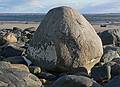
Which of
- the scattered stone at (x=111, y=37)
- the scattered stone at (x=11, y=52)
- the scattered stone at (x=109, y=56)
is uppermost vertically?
the scattered stone at (x=11, y=52)

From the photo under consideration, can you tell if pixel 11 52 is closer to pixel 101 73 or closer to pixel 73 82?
pixel 101 73

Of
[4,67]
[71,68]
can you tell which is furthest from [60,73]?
[4,67]

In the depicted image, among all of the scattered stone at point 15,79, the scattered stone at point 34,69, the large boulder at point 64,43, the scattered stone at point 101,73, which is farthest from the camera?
the large boulder at point 64,43

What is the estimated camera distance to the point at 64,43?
40.0 ft

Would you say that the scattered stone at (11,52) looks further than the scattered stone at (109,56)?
Yes

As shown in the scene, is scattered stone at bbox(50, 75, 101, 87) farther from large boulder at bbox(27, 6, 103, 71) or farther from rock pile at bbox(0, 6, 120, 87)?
large boulder at bbox(27, 6, 103, 71)

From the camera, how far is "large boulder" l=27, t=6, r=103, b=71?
1212 cm

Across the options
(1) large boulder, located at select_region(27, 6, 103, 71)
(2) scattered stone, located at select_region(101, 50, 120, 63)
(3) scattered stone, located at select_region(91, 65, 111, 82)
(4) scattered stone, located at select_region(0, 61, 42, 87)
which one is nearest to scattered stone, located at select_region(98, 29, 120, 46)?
(2) scattered stone, located at select_region(101, 50, 120, 63)

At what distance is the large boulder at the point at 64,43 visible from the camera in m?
12.1

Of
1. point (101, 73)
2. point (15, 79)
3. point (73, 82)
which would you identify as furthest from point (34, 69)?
point (73, 82)

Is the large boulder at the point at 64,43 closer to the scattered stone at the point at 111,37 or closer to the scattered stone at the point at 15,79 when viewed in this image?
the scattered stone at the point at 15,79

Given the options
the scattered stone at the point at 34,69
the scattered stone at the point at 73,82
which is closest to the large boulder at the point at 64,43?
the scattered stone at the point at 34,69

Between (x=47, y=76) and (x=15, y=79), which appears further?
(x=47, y=76)

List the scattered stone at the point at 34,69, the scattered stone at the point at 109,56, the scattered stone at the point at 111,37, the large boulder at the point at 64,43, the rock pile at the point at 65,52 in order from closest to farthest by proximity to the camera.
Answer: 1. the rock pile at the point at 65,52
2. the scattered stone at the point at 34,69
3. the large boulder at the point at 64,43
4. the scattered stone at the point at 109,56
5. the scattered stone at the point at 111,37
